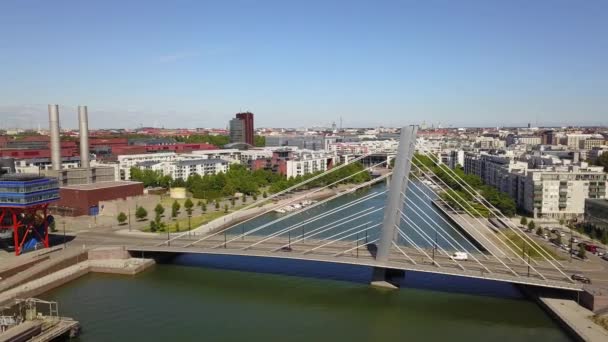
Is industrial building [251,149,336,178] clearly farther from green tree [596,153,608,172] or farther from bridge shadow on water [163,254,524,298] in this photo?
bridge shadow on water [163,254,524,298]

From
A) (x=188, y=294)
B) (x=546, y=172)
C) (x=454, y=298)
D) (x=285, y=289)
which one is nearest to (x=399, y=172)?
(x=454, y=298)

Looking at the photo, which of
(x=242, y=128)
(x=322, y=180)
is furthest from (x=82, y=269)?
(x=242, y=128)

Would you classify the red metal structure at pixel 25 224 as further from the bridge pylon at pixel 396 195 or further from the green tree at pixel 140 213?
the bridge pylon at pixel 396 195

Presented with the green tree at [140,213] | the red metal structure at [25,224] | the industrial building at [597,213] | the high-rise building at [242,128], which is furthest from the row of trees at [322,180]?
the high-rise building at [242,128]

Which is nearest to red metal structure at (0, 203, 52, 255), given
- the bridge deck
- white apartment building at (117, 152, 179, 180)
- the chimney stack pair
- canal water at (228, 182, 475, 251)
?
the bridge deck

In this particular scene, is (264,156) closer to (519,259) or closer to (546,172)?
(546,172)

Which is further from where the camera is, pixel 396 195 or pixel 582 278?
pixel 396 195

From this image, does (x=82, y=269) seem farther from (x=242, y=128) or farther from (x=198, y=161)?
(x=242, y=128)
